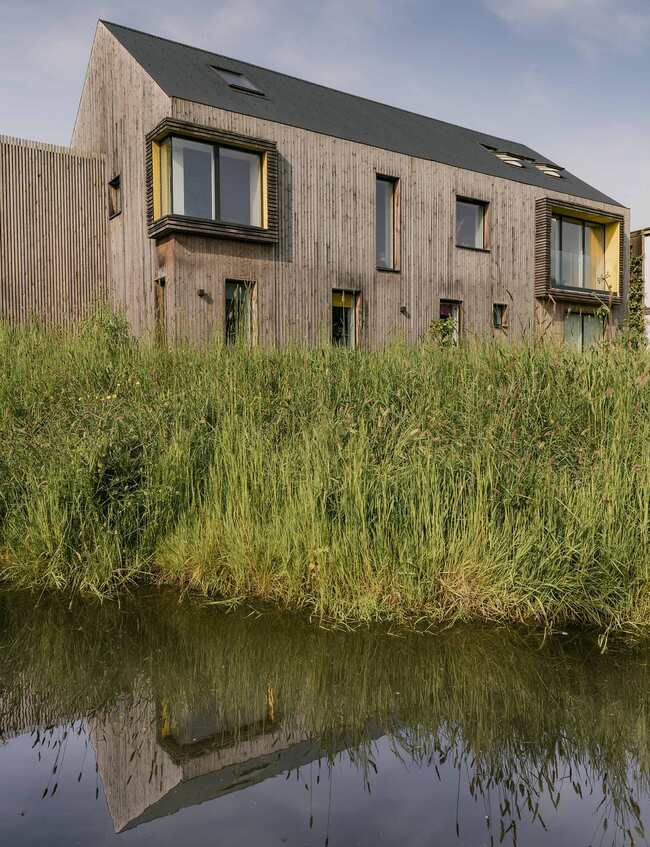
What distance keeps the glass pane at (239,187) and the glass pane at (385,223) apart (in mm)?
3284

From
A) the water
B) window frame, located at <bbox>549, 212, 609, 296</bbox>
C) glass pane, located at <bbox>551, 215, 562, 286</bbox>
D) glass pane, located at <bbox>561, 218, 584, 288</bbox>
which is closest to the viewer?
the water

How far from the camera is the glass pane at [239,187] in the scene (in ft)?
46.2

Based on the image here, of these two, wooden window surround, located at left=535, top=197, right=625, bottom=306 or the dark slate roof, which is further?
wooden window surround, located at left=535, top=197, right=625, bottom=306

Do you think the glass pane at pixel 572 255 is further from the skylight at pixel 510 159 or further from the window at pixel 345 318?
the window at pixel 345 318

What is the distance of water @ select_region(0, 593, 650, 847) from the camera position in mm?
2375

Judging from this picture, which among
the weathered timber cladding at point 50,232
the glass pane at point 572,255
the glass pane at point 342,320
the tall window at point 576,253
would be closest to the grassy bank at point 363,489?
the weathered timber cladding at point 50,232

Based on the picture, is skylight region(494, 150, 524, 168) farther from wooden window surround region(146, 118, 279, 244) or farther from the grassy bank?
the grassy bank

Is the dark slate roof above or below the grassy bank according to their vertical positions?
above

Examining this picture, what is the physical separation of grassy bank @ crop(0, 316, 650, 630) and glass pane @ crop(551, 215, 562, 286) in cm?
1426

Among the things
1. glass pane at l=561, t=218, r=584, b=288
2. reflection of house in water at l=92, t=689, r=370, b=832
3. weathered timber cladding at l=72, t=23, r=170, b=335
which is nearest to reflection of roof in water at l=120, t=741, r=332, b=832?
reflection of house in water at l=92, t=689, r=370, b=832

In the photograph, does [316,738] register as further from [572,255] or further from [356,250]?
[572,255]

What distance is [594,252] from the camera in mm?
21875

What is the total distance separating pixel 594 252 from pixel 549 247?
126 inches

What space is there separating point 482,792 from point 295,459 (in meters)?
2.89
